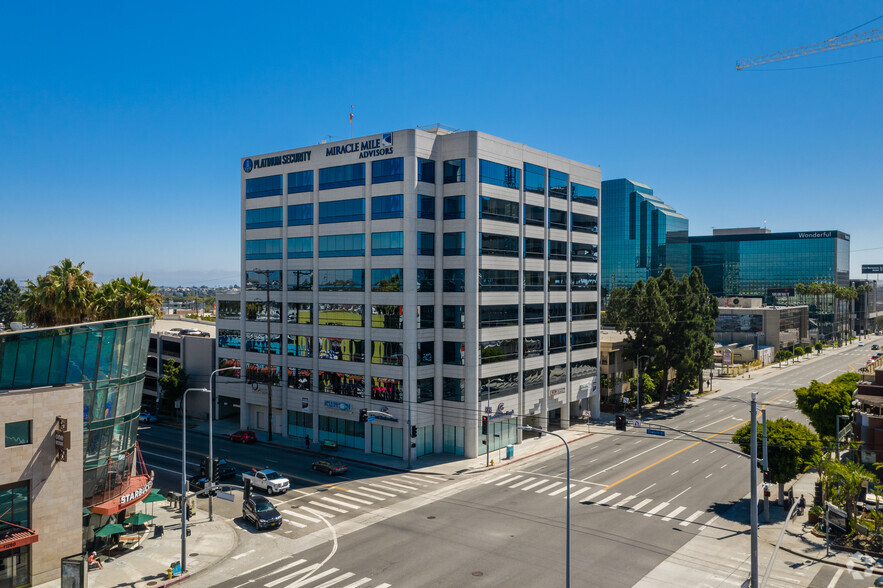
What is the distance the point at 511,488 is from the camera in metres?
46.8

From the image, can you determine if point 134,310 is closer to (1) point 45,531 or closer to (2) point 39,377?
(2) point 39,377

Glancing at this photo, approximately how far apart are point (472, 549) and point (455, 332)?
84.9 feet

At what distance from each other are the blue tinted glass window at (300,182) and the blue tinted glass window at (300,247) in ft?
17.2

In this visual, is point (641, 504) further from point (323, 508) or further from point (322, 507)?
point (322, 507)

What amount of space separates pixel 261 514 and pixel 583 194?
167ft

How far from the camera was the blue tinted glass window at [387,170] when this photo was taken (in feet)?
187

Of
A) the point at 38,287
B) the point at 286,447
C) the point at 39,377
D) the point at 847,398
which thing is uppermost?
the point at 38,287

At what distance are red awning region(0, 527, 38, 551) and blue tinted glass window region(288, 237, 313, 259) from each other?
38618 mm

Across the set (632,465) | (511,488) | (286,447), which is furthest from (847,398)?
(286,447)

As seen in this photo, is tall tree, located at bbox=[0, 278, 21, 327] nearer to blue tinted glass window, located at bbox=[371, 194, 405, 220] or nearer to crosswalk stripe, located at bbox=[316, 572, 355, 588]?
blue tinted glass window, located at bbox=[371, 194, 405, 220]

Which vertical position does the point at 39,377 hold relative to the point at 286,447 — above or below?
above

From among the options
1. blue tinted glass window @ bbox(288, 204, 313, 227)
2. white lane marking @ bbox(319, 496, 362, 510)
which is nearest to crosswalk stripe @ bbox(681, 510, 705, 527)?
white lane marking @ bbox(319, 496, 362, 510)

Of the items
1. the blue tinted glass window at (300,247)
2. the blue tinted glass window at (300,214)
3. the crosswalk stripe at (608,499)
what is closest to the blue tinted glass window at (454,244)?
the blue tinted glass window at (300,247)

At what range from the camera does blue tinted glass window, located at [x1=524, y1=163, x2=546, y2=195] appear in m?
63.0
